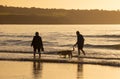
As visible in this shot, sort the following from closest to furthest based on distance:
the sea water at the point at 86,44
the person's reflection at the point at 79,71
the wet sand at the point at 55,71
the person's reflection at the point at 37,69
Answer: the wet sand at the point at 55,71 < the person's reflection at the point at 79,71 < the person's reflection at the point at 37,69 < the sea water at the point at 86,44

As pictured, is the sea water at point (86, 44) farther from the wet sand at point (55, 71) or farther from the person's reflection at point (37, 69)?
the person's reflection at point (37, 69)

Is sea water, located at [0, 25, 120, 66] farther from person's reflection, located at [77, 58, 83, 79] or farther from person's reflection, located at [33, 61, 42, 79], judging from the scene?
person's reflection, located at [33, 61, 42, 79]

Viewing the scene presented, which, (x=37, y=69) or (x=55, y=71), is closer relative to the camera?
(x=55, y=71)

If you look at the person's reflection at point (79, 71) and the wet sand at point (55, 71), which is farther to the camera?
the person's reflection at point (79, 71)

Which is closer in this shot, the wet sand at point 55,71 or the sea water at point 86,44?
the wet sand at point 55,71

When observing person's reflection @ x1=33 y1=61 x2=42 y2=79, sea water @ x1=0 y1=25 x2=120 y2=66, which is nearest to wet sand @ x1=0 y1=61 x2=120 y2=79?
person's reflection @ x1=33 y1=61 x2=42 y2=79

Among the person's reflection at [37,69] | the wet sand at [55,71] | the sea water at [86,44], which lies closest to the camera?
the wet sand at [55,71]

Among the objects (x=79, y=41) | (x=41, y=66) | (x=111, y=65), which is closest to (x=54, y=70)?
(x=41, y=66)

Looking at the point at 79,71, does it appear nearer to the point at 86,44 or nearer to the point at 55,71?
the point at 55,71

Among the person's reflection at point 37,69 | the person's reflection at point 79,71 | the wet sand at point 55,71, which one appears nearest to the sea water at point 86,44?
the person's reflection at point 79,71

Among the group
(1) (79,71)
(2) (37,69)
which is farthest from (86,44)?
(1) (79,71)

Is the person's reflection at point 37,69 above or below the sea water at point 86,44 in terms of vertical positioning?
below

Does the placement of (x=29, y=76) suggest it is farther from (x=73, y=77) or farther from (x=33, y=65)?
(x=33, y=65)

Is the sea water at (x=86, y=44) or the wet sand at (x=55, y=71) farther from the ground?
the sea water at (x=86, y=44)
